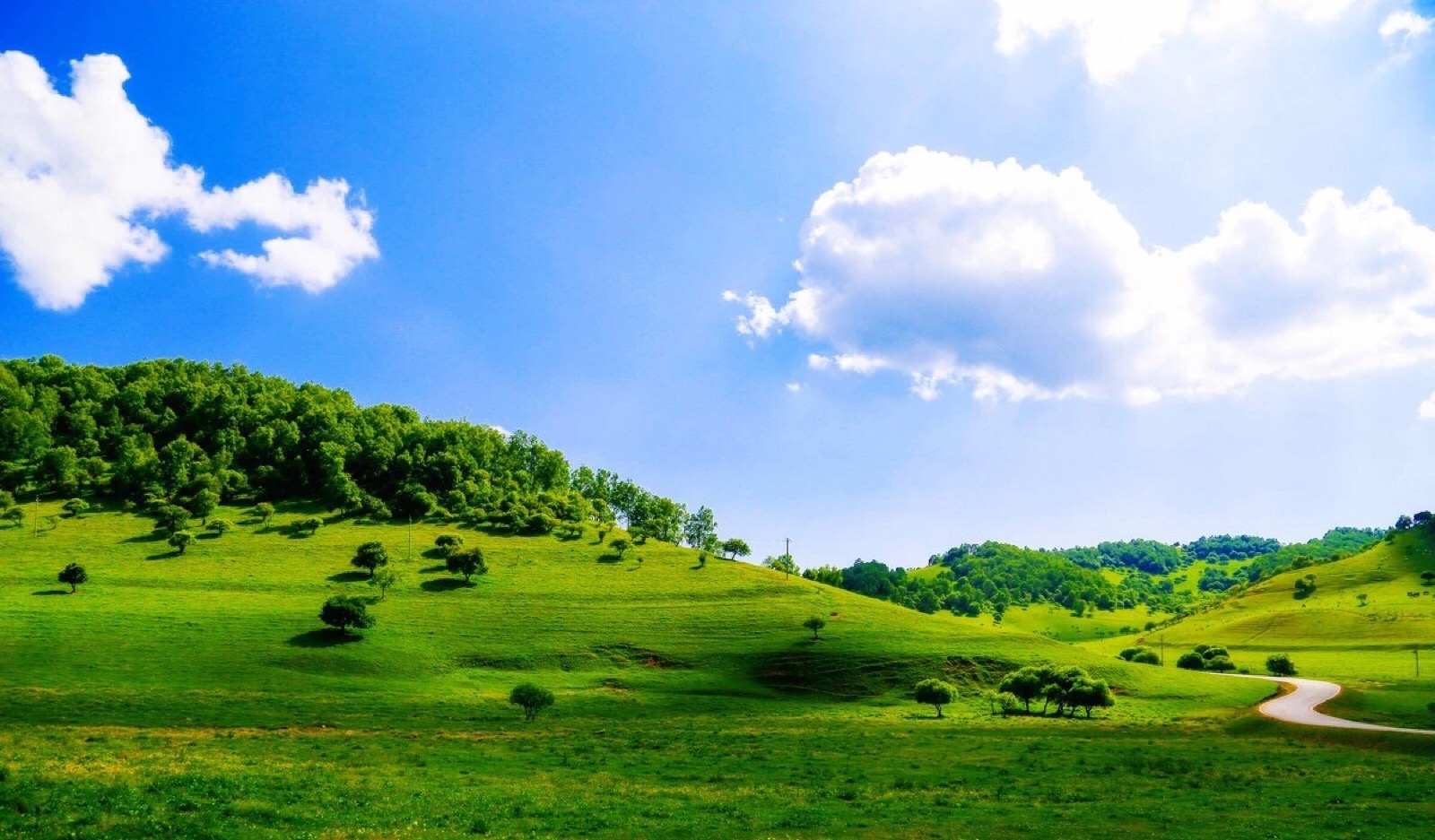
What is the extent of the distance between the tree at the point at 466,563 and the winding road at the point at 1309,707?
10849 cm

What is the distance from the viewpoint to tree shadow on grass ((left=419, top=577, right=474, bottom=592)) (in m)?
122

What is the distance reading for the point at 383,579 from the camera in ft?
392

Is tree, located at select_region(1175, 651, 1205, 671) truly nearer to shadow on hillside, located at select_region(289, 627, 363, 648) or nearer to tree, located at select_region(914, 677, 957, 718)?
tree, located at select_region(914, 677, 957, 718)

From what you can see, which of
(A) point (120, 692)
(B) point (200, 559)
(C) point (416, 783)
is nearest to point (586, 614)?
(A) point (120, 692)

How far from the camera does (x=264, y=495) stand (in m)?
176

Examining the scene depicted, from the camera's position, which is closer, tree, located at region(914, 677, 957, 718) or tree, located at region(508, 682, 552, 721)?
tree, located at region(508, 682, 552, 721)

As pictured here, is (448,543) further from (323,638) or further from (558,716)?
(558,716)

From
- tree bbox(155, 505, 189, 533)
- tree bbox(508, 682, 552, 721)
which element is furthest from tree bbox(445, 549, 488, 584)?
tree bbox(508, 682, 552, 721)

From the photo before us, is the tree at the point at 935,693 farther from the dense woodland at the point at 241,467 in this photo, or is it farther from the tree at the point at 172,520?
the tree at the point at 172,520

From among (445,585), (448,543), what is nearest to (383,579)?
(445,585)

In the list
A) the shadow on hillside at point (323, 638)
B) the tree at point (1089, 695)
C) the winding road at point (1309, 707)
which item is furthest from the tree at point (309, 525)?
the winding road at point (1309, 707)

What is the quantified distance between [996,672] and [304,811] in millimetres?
92545

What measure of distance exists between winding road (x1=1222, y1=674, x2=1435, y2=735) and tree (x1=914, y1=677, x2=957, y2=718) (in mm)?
29002

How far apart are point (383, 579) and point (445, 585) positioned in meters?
9.49
